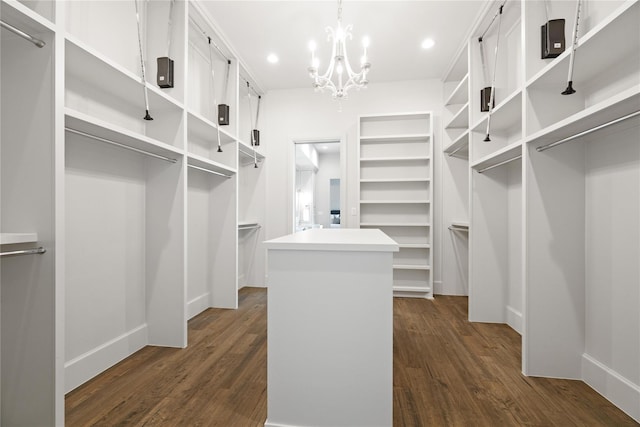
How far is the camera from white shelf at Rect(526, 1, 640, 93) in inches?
49.4

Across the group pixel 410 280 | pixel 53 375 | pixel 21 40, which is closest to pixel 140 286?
pixel 53 375

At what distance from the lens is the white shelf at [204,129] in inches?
101

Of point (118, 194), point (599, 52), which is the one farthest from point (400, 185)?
point (118, 194)

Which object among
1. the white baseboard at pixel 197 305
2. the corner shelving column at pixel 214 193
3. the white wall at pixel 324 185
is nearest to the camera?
the white baseboard at pixel 197 305

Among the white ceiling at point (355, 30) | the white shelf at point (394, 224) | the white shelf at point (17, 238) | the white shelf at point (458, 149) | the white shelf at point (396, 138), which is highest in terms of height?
the white ceiling at point (355, 30)

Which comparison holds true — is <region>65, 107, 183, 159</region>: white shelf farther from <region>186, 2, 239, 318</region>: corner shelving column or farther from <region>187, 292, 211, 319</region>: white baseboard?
<region>187, 292, 211, 319</region>: white baseboard

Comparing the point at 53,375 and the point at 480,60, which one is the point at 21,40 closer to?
the point at 53,375

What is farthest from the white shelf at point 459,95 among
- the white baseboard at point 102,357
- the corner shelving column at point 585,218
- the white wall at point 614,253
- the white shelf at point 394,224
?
the white baseboard at point 102,357

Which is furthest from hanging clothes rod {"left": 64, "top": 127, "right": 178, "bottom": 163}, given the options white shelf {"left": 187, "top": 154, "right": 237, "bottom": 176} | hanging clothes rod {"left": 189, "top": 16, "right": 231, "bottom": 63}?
hanging clothes rod {"left": 189, "top": 16, "right": 231, "bottom": 63}

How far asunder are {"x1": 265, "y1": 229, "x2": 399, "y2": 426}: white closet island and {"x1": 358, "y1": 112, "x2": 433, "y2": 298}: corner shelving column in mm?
2492

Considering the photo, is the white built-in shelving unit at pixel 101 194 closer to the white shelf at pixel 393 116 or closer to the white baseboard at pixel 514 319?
the white shelf at pixel 393 116

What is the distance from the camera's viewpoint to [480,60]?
295 cm

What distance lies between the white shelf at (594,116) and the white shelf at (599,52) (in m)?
0.31

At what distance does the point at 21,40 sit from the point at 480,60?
11.4 feet
